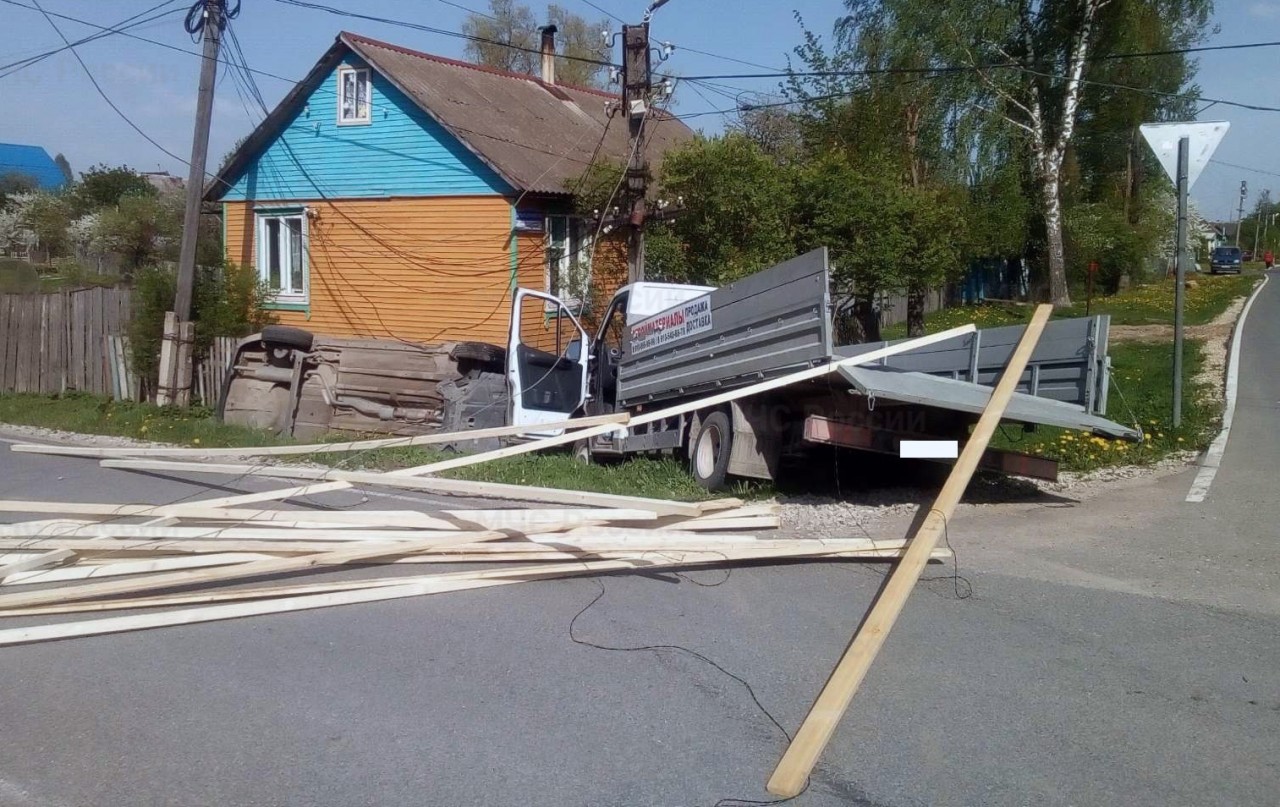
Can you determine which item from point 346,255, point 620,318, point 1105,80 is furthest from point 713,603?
point 1105,80

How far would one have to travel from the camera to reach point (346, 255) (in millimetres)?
21625

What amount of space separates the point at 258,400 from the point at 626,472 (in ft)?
23.8

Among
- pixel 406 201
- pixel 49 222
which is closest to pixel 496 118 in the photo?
pixel 406 201

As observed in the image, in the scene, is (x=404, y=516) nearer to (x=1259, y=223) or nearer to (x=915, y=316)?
(x=915, y=316)

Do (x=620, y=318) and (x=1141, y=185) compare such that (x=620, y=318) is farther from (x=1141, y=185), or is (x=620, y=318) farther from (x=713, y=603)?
(x=1141, y=185)

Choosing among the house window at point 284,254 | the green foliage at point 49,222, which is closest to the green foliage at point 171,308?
the house window at point 284,254

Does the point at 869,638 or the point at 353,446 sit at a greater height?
the point at 353,446

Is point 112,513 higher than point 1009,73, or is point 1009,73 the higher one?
point 1009,73

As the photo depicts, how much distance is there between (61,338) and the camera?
19828 millimetres

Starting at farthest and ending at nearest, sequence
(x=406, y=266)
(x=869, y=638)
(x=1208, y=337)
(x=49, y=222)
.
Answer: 1. (x=49, y=222)
2. (x=1208, y=337)
3. (x=406, y=266)
4. (x=869, y=638)

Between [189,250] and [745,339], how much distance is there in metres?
11.8

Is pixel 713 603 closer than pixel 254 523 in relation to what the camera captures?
Yes

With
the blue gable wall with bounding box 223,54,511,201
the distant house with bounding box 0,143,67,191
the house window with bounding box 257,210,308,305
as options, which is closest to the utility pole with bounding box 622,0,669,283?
the blue gable wall with bounding box 223,54,511,201

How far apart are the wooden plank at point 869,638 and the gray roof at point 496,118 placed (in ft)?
38.5
